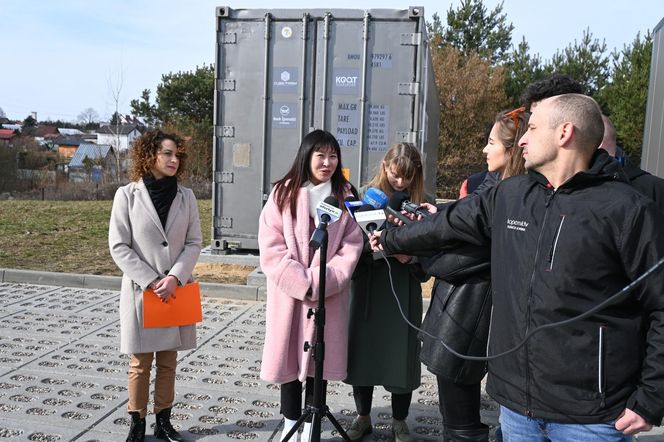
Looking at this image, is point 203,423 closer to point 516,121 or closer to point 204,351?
point 204,351

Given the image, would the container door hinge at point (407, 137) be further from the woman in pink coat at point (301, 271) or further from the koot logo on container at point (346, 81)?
the woman in pink coat at point (301, 271)

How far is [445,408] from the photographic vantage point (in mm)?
2641

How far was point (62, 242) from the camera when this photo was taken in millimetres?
11344

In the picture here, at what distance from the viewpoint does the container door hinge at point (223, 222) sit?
8203 millimetres

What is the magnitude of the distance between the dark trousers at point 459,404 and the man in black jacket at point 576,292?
0.47 meters

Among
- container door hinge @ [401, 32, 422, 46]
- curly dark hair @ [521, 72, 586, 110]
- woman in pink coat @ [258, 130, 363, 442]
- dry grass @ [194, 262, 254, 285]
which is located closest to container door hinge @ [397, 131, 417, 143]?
container door hinge @ [401, 32, 422, 46]

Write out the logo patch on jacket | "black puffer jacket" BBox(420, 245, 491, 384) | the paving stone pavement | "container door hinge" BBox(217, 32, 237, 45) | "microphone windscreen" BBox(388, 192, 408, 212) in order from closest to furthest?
the logo patch on jacket
"black puffer jacket" BBox(420, 245, 491, 384)
"microphone windscreen" BBox(388, 192, 408, 212)
the paving stone pavement
"container door hinge" BBox(217, 32, 237, 45)

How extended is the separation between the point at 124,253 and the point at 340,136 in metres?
4.54

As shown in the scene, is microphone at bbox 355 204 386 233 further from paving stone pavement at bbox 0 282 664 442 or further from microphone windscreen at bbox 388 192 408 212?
paving stone pavement at bbox 0 282 664 442

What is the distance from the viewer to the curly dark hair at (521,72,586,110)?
3.55 metres

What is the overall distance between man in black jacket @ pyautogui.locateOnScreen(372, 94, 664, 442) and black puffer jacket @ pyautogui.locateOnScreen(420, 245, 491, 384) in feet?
1.13

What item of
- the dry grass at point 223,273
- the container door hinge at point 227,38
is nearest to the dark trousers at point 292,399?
the dry grass at point 223,273

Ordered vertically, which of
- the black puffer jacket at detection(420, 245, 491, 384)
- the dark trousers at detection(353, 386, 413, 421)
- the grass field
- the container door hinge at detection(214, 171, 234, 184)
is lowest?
the grass field

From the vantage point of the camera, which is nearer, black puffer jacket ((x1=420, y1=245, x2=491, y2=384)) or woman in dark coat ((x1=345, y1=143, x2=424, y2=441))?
black puffer jacket ((x1=420, y1=245, x2=491, y2=384))
